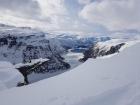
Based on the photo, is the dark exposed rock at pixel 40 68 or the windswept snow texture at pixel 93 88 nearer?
the windswept snow texture at pixel 93 88

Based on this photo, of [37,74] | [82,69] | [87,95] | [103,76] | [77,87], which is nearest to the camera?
[87,95]

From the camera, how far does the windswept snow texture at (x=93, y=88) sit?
804 cm

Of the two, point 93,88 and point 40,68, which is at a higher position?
point 93,88

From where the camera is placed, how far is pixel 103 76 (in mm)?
10203

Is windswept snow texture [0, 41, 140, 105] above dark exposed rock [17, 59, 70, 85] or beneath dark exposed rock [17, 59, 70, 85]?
above

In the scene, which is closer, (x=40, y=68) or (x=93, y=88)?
(x=93, y=88)

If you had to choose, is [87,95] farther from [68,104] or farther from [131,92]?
[131,92]

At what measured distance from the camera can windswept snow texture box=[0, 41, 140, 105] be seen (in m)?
8.04

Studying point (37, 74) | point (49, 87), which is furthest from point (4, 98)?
point (37, 74)

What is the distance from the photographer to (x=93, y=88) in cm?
905

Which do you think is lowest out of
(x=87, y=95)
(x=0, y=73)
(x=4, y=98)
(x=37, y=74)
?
(x=37, y=74)

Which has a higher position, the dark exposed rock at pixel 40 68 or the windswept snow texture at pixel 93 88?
the windswept snow texture at pixel 93 88

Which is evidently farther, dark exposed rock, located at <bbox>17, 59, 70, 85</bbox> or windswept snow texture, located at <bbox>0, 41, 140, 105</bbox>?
dark exposed rock, located at <bbox>17, 59, 70, 85</bbox>

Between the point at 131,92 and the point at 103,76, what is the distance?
2232mm
